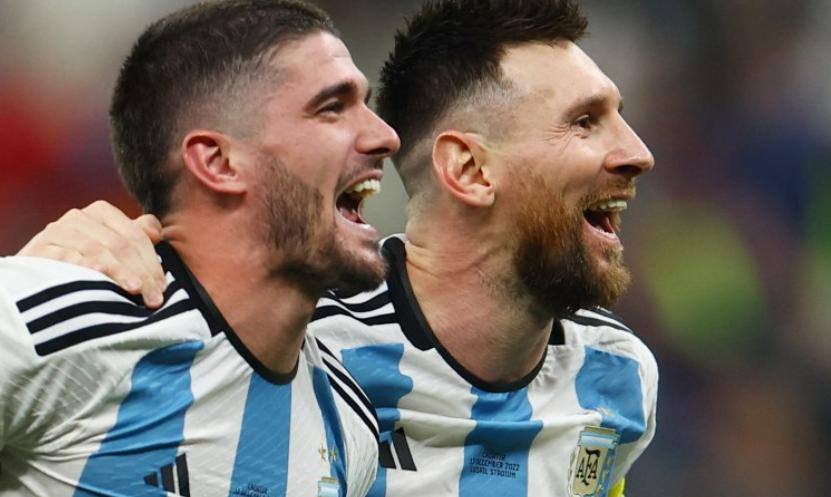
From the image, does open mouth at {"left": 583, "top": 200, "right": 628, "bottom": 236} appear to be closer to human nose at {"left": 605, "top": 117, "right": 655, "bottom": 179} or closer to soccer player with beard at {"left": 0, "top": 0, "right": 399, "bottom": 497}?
human nose at {"left": 605, "top": 117, "right": 655, "bottom": 179}

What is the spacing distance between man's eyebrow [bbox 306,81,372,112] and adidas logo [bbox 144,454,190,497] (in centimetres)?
70

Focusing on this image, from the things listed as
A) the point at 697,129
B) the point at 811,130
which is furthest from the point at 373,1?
the point at 811,130

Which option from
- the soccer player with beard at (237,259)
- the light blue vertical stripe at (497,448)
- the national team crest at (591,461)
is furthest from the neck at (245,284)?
the national team crest at (591,461)

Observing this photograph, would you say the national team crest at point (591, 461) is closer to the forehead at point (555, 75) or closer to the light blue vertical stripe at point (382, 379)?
the light blue vertical stripe at point (382, 379)

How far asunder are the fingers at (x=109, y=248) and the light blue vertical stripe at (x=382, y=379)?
0.70 metres

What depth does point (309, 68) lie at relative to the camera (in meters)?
2.49

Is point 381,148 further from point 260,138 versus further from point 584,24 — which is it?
point 584,24

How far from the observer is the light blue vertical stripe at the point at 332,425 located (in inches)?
99.2

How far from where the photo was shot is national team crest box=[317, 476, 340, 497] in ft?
7.99

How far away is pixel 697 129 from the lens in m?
5.84

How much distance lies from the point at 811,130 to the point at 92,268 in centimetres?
427

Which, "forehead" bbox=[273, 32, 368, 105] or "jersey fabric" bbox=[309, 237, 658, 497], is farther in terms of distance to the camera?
"jersey fabric" bbox=[309, 237, 658, 497]

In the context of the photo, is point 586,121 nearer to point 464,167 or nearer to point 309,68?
point 464,167

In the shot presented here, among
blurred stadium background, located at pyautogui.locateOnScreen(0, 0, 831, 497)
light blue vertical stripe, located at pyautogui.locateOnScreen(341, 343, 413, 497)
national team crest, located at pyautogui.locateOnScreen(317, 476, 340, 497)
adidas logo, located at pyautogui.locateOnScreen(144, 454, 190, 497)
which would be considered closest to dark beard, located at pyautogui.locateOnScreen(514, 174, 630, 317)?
light blue vertical stripe, located at pyautogui.locateOnScreen(341, 343, 413, 497)
